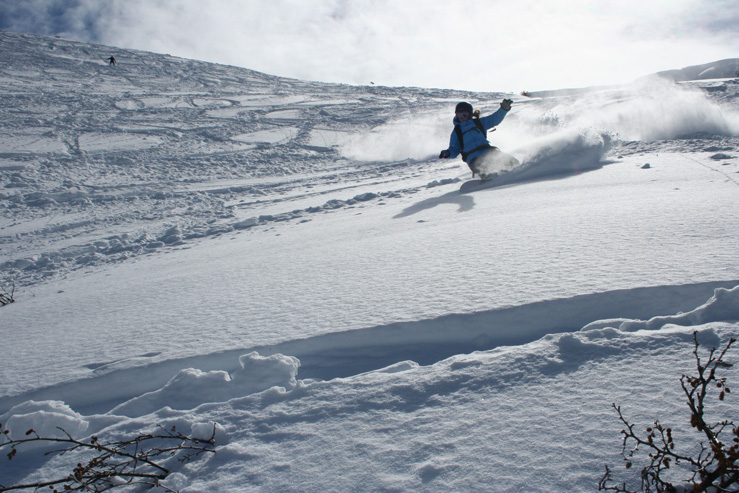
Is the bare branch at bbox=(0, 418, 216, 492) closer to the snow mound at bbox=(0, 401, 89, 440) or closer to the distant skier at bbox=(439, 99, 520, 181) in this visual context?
the snow mound at bbox=(0, 401, 89, 440)

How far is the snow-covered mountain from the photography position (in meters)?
1.09

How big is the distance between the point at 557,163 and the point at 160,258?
4.19 meters

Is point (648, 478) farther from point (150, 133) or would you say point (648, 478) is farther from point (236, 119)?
point (236, 119)

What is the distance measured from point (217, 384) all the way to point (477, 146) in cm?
488

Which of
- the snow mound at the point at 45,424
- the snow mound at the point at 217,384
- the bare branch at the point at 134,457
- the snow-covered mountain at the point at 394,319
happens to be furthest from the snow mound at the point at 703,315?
the snow mound at the point at 45,424

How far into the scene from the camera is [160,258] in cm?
382

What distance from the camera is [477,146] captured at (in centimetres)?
570

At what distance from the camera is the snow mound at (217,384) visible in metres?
1.50

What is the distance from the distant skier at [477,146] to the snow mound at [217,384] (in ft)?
13.6

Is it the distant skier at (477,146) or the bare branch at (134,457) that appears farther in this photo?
the distant skier at (477,146)

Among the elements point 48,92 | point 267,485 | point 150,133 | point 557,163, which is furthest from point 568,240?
point 48,92

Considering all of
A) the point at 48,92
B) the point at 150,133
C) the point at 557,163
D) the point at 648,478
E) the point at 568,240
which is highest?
the point at 48,92

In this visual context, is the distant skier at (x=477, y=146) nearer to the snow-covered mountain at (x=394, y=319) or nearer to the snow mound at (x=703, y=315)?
the snow-covered mountain at (x=394, y=319)

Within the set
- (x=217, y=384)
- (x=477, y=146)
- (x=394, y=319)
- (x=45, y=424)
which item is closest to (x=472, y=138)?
(x=477, y=146)
